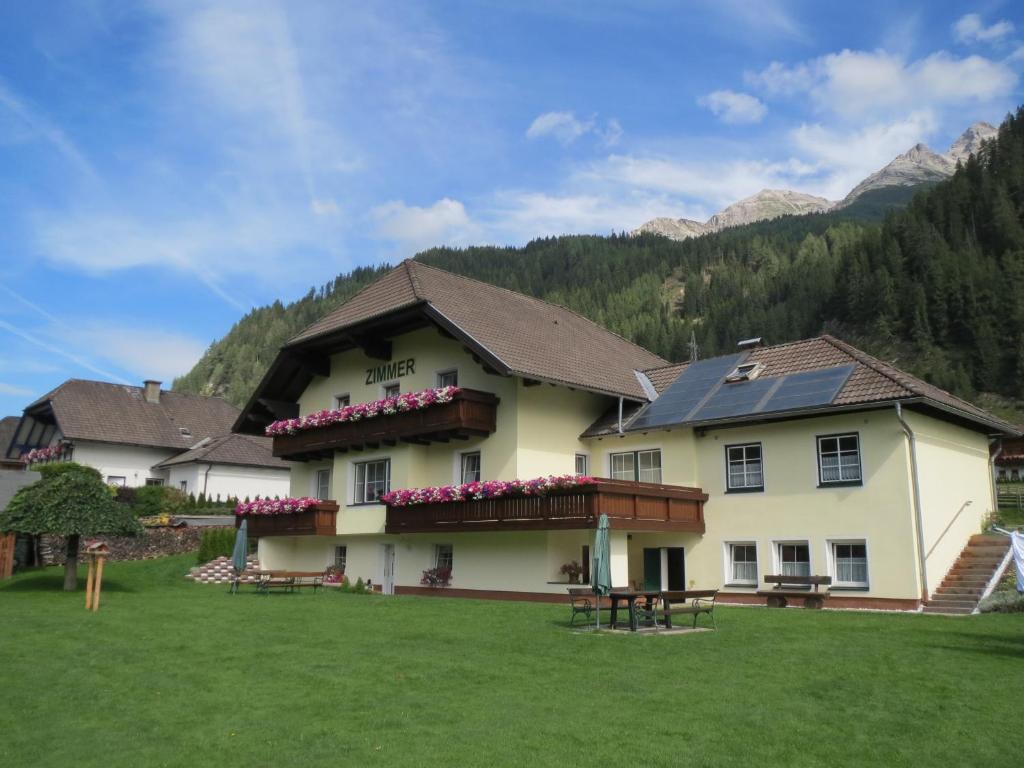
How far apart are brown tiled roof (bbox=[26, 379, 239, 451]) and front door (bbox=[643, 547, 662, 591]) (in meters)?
35.1

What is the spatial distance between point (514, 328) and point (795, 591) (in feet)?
38.7

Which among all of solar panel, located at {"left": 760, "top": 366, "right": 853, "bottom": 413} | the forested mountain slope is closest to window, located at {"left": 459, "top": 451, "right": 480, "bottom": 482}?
solar panel, located at {"left": 760, "top": 366, "right": 853, "bottom": 413}

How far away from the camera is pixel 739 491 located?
78.8 feet

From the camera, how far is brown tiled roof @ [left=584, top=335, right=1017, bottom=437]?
21.5 meters

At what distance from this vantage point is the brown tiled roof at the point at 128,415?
4931cm

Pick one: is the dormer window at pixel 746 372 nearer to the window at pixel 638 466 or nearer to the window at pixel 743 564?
the window at pixel 638 466

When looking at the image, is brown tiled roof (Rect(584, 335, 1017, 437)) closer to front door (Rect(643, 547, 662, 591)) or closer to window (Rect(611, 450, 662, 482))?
window (Rect(611, 450, 662, 482))

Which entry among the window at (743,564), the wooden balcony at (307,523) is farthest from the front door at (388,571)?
the window at (743,564)

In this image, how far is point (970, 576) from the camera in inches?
840

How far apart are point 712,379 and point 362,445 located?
11423 millimetres

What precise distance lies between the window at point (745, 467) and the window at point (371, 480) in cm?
1080

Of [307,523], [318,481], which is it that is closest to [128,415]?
[318,481]

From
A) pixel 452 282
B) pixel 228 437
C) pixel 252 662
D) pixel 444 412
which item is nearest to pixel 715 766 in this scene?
pixel 252 662

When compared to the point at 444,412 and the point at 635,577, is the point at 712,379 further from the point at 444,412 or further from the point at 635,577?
the point at 444,412
